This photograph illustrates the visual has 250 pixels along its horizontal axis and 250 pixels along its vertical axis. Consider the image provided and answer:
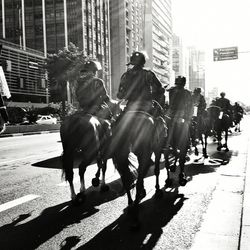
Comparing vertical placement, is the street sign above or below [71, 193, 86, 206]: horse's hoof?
above

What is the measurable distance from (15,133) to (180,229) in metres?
26.3

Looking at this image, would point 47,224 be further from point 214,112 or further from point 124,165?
point 214,112

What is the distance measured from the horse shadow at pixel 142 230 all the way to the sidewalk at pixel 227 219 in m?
0.48

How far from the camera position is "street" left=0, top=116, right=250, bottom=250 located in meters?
3.85

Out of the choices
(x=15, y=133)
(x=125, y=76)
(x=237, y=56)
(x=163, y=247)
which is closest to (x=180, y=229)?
(x=163, y=247)

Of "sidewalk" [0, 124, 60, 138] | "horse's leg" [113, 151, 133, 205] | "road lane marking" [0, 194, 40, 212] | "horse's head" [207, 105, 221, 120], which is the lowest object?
"sidewalk" [0, 124, 60, 138]

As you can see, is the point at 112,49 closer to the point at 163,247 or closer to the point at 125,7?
the point at 125,7

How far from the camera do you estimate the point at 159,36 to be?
135 meters

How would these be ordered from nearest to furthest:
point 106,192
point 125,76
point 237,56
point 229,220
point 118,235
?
point 118,235 < point 229,220 < point 125,76 < point 106,192 < point 237,56

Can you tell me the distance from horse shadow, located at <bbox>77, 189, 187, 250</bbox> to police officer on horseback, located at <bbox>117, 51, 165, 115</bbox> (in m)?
1.42

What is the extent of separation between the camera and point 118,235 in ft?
13.3

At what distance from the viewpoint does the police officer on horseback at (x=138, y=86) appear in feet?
15.6

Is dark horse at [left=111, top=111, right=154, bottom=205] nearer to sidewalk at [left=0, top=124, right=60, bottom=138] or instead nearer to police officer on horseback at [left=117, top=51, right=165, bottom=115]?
police officer on horseback at [left=117, top=51, right=165, bottom=115]

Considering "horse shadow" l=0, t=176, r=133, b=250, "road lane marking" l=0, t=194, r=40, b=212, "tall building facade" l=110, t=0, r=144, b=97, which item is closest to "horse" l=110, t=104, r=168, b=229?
"horse shadow" l=0, t=176, r=133, b=250
